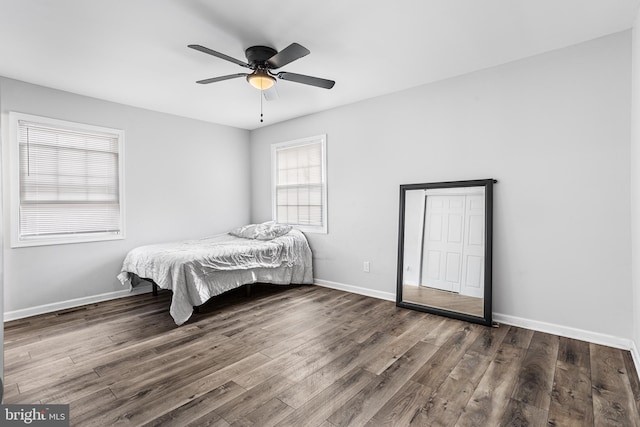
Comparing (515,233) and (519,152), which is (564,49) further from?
(515,233)

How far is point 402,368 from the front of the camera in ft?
7.73

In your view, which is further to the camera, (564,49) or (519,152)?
(519,152)

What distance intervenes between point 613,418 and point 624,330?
111cm

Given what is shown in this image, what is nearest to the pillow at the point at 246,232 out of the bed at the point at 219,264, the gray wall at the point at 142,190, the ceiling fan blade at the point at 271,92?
the bed at the point at 219,264

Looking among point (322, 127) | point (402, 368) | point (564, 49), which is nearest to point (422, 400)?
point (402, 368)

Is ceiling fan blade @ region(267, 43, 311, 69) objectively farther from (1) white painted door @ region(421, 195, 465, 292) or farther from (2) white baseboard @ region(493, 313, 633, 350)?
(2) white baseboard @ region(493, 313, 633, 350)

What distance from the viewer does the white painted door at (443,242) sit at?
3.36 m

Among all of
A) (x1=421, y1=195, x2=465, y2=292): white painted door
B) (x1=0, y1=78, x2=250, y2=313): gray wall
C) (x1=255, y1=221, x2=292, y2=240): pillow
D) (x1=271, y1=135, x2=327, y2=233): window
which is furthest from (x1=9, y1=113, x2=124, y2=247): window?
(x1=421, y1=195, x2=465, y2=292): white painted door

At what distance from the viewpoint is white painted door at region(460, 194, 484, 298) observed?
323 centimetres

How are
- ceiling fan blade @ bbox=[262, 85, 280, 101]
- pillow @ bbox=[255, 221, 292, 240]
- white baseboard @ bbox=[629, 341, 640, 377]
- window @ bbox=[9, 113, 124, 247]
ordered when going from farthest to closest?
pillow @ bbox=[255, 221, 292, 240]
window @ bbox=[9, 113, 124, 247]
ceiling fan blade @ bbox=[262, 85, 280, 101]
white baseboard @ bbox=[629, 341, 640, 377]

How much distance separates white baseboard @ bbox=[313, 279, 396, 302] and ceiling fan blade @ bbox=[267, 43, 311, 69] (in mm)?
2725

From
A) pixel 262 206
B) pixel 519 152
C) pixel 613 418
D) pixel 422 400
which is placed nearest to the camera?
pixel 613 418

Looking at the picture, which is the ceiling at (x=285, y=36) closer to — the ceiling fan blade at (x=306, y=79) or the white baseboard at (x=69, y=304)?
the ceiling fan blade at (x=306, y=79)

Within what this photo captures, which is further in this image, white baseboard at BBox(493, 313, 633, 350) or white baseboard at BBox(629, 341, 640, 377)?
white baseboard at BBox(493, 313, 633, 350)
